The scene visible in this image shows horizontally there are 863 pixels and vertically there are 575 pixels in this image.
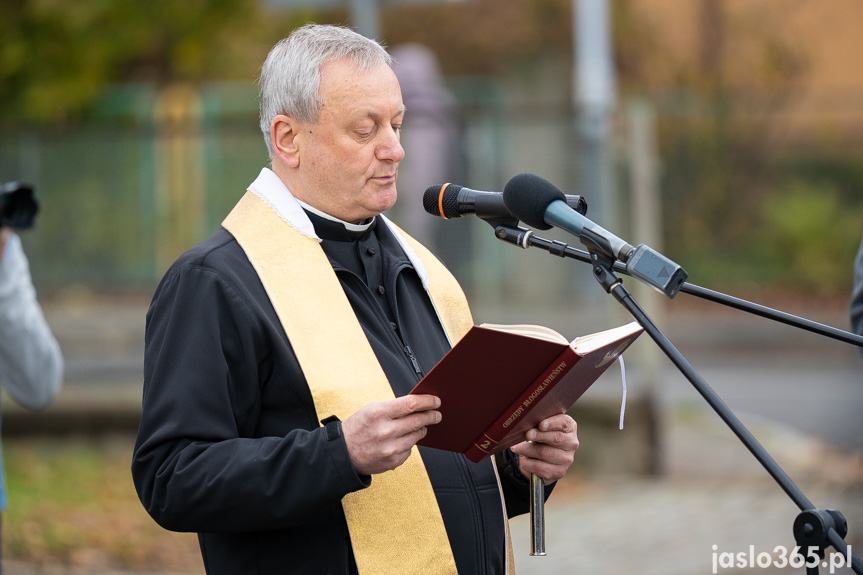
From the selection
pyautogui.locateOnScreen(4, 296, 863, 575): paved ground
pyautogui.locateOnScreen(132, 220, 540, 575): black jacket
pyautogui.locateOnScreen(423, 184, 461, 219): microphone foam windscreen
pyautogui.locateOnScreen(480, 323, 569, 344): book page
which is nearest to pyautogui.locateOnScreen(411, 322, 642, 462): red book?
pyautogui.locateOnScreen(480, 323, 569, 344): book page

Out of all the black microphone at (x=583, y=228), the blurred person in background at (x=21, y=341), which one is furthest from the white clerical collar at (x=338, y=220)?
the blurred person in background at (x=21, y=341)

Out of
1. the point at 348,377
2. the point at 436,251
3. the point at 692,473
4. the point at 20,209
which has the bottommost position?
the point at 692,473

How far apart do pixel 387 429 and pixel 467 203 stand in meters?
0.68

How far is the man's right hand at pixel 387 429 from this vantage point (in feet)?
8.15

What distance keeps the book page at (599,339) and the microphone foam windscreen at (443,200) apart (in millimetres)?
506

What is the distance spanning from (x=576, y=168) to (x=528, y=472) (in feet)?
19.1

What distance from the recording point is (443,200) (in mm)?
2926

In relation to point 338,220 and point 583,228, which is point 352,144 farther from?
point 583,228

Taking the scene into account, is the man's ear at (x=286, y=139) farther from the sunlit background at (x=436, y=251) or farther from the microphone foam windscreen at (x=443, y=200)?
the sunlit background at (x=436, y=251)

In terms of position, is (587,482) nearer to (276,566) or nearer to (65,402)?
(65,402)

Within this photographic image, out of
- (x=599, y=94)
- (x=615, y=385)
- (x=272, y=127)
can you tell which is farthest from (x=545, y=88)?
(x=272, y=127)

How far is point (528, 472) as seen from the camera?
2.99m

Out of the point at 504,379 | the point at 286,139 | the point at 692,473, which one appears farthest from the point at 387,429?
the point at 692,473

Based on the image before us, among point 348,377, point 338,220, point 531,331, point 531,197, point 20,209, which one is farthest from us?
point 20,209
